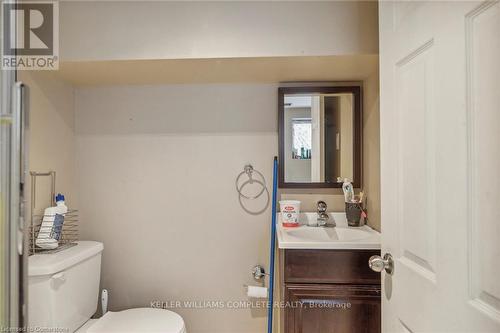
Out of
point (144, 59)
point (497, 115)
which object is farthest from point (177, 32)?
point (497, 115)

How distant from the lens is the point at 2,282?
1.46ft

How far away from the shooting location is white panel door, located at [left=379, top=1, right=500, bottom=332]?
1.93 ft

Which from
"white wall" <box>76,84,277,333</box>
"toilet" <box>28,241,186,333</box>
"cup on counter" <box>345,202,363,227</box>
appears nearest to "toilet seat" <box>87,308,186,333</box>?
"toilet" <box>28,241,186,333</box>

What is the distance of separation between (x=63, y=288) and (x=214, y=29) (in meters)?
1.39

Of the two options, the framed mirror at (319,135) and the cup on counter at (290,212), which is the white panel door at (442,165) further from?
the framed mirror at (319,135)

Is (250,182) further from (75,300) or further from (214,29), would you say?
(75,300)

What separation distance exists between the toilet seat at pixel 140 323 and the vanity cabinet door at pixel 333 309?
1.82ft

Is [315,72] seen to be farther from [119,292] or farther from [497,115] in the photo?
[119,292]

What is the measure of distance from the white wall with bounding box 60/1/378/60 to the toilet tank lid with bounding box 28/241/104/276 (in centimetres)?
95

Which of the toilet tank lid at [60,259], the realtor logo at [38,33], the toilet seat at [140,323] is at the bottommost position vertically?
the toilet seat at [140,323]

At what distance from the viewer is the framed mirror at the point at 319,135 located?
187 cm

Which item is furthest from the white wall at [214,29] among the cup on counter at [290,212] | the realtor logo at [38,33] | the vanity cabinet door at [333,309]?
the vanity cabinet door at [333,309]

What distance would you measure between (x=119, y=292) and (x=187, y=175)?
843 millimetres

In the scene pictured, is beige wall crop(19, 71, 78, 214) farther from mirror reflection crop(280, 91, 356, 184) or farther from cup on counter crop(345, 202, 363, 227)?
cup on counter crop(345, 202, 363, 227)
